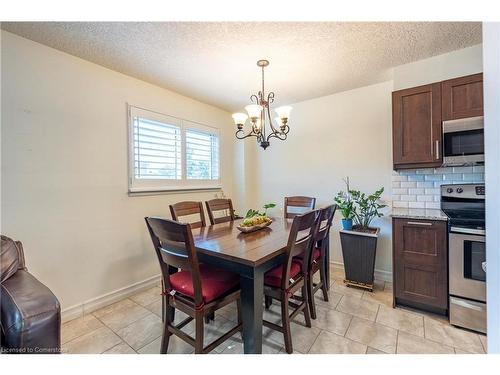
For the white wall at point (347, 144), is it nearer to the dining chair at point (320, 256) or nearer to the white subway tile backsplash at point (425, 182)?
the white subway tile backsplash at point (425, 182)

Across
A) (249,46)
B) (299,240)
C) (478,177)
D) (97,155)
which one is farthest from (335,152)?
(97,155)

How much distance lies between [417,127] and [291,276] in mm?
1873

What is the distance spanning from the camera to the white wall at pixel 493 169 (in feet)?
Result: 3.24

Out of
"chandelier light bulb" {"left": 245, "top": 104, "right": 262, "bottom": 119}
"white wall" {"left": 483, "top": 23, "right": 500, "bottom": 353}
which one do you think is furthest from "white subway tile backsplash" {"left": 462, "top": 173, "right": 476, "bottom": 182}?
"chandelier light bulb" {"left": 245, "top": 104, "right": 262, "bottom": 119}

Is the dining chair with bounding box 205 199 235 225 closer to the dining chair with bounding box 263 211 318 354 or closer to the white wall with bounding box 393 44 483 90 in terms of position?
the dining chair with bounding box 263 211 318 354

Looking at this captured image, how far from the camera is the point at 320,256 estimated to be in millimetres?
2273

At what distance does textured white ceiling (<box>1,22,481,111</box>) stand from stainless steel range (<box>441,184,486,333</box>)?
1.56 meters

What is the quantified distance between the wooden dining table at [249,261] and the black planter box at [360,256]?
1.15 metres

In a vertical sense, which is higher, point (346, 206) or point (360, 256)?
point (346, 206)

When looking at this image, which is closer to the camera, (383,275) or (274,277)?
(274,277)

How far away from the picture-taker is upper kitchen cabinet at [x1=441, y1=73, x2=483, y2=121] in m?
1.98

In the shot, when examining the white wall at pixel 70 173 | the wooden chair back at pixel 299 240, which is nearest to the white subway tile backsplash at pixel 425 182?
the wooden chair back at pixel 299 240

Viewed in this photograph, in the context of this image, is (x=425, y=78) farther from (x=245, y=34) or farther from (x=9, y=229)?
(x=9, y=229)

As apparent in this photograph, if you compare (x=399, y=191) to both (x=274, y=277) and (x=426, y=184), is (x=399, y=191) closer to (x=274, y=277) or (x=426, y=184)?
(x=426, y=184)
